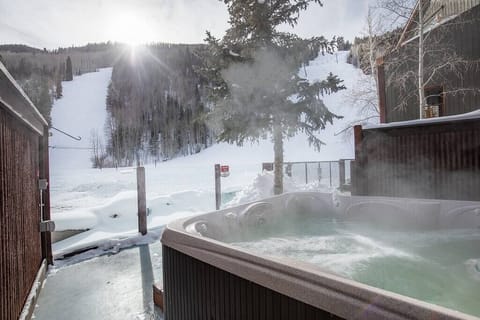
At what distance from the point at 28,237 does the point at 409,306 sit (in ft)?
8.80

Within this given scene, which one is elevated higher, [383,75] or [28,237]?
[383,75]

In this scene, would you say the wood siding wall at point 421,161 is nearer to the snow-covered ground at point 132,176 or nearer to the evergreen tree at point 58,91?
the snow-covered ground at point 132,176

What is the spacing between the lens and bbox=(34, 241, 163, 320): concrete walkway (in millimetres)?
1982

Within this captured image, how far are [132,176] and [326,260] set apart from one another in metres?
10.7

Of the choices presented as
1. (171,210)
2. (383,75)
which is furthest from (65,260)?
(383,75)

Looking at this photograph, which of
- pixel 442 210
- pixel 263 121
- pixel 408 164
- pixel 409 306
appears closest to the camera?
pixel 409 306

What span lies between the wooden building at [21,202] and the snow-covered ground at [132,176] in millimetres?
732

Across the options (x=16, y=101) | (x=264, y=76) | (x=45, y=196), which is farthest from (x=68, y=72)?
(x=16, y=101)

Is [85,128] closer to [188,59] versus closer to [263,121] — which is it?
[188,59]

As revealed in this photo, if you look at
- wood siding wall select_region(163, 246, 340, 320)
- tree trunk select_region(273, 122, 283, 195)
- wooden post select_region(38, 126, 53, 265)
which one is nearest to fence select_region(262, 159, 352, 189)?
tree trunk select_region(273, 122, 283, 195)

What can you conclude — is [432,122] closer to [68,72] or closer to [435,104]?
[435,104]

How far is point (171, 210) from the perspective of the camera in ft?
15.6

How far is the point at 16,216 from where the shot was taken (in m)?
1.89

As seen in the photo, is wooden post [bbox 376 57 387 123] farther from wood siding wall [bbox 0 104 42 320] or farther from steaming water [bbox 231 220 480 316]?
wood siding wall [bbox 0 104 42 320]
